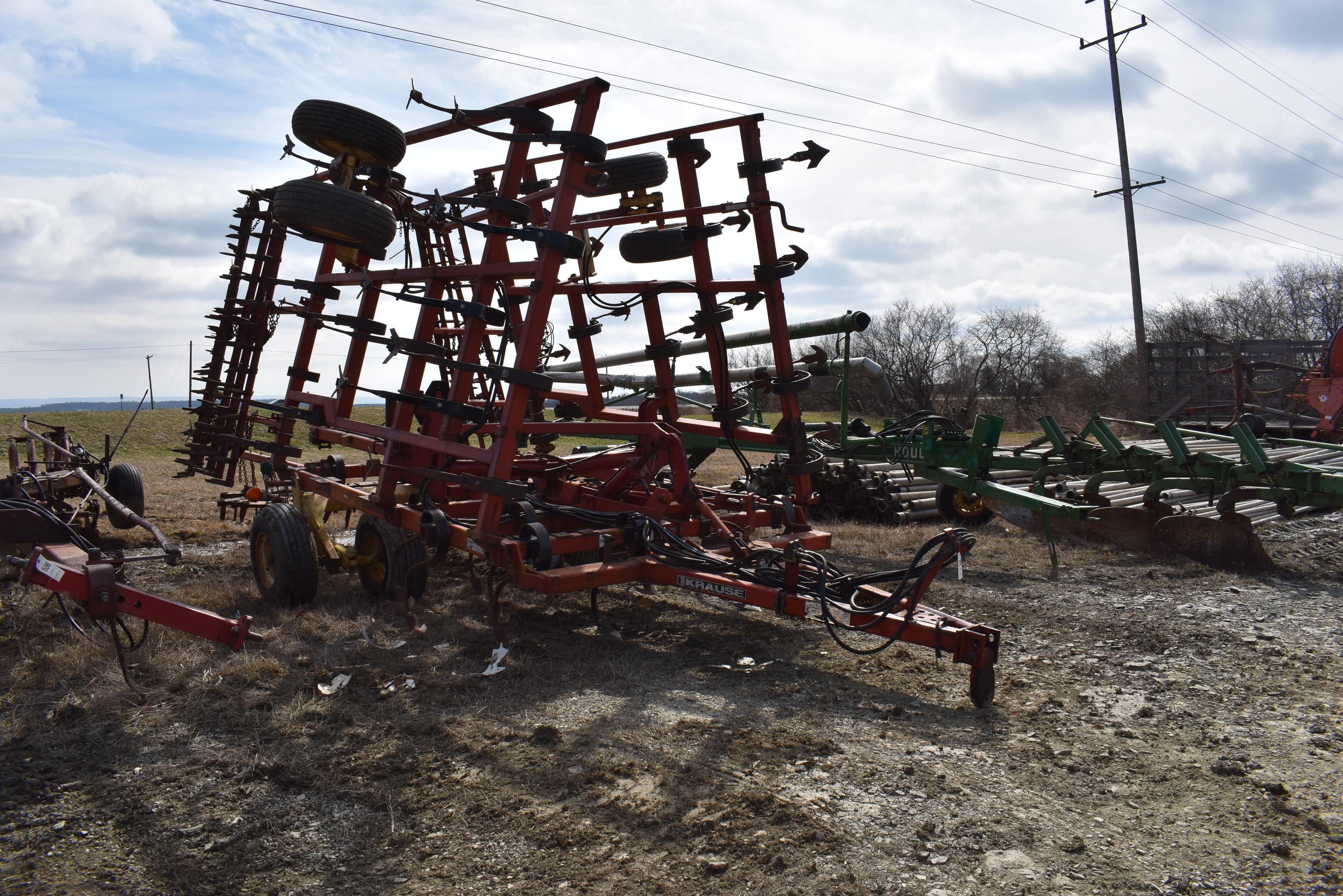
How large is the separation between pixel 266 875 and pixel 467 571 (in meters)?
4.46

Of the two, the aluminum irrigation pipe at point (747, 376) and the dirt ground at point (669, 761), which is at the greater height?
the aluminum irrigation pipe at point (747, 376)

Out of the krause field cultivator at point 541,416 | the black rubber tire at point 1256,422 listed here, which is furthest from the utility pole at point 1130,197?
the krause field cultivator at point 541,416

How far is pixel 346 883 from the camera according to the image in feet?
8.69

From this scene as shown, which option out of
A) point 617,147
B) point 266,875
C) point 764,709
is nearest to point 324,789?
point 266,875

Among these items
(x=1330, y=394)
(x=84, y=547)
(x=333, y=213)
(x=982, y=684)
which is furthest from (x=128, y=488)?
(x=1330, y=394)

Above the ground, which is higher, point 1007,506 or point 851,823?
point 1007,506

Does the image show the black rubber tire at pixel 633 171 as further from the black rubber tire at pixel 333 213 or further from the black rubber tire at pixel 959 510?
the black rubber tire at pixel 959 510

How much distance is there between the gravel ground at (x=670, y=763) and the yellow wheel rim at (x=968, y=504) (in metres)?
4.23

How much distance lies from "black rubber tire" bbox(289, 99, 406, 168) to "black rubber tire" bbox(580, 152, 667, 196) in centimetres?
145

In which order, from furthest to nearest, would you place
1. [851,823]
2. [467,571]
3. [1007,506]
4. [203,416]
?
[1007,506] < [203,416] < [467,571] < [851,823]

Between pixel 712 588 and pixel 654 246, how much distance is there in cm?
302

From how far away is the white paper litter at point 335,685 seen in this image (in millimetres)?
4188

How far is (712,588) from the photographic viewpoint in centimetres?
459

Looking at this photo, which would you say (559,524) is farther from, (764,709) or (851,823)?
(851,823)
